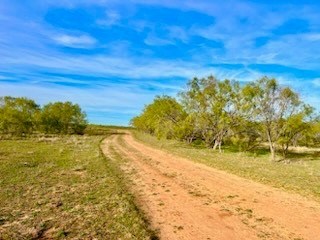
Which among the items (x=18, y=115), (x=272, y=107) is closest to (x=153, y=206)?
(x=272, y=107)

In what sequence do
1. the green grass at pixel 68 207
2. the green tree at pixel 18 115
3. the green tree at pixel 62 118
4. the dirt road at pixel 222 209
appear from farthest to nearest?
the green tree at pixel 62 118, the green tree at pixel 18 115, the dirt road at pixel 222 209, the green grass at pixel 68 207

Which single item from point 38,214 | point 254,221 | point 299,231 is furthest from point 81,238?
point 299,231

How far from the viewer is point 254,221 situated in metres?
11.1

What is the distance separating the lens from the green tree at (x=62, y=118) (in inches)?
4006

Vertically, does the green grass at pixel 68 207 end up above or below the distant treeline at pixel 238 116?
below

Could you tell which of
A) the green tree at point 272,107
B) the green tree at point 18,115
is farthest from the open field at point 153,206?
the green tree at point 18,115

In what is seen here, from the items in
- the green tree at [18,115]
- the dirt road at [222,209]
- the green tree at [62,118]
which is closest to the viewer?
the dirt road at [222,209]

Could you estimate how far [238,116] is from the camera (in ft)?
162

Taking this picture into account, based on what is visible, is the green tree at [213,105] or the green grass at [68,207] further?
the green tree at [213,105]

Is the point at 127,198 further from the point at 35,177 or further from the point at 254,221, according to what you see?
the point at 35,177

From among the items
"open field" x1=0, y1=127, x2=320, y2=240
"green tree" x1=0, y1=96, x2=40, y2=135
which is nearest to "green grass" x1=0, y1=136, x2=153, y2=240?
→ "open field" x1=0, y1=127, x2=320, y2=240

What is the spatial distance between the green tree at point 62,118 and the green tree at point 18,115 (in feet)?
12.5

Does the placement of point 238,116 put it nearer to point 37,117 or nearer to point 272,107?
point 272,107

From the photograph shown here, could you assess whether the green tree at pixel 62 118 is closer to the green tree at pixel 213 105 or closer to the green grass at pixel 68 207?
the green tree at pixel 213 105
